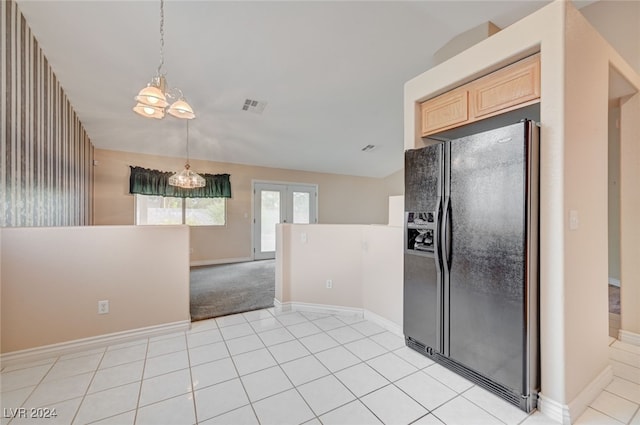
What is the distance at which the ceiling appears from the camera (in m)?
2.79

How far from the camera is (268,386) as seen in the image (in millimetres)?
1907

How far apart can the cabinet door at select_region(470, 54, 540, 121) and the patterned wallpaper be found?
3.92 metres

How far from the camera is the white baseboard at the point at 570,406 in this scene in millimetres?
1580

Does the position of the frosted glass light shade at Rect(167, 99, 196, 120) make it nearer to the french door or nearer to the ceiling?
the ceiling

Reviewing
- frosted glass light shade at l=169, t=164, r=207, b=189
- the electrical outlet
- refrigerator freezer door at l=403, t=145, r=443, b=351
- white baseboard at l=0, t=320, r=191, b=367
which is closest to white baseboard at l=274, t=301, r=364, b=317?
refrigerator freezer door at l=403, t=145, r=443, b=351

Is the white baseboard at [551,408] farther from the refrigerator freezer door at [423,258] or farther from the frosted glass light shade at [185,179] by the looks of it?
the frosted glass light shade at [185,179]

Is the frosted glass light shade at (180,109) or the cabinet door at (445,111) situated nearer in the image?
the cabinet door at (445,111)

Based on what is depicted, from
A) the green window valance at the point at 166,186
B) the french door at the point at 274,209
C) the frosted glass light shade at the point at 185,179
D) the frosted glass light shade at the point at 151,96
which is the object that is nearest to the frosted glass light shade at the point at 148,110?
the frosted glass light shade at the point at 151,96

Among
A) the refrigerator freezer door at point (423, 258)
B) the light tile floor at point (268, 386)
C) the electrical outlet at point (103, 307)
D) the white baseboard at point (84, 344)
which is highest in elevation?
the refrigerator freezer door at point (423, 258)

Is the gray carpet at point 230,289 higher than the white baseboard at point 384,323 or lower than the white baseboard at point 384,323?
lower

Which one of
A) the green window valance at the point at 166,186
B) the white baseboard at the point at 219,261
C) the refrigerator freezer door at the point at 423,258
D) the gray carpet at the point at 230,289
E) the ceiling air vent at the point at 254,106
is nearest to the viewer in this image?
the refrigerator freezer door at the point at 423,258

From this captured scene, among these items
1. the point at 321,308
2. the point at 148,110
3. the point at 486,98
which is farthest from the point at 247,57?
the point at 321,308

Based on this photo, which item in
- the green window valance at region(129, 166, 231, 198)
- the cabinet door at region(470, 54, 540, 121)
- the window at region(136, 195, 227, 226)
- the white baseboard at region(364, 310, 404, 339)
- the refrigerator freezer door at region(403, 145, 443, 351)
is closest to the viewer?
the cabinet door at region(470, 54, 540, 121)

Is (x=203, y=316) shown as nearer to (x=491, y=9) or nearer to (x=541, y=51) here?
(x=541, y=51)
